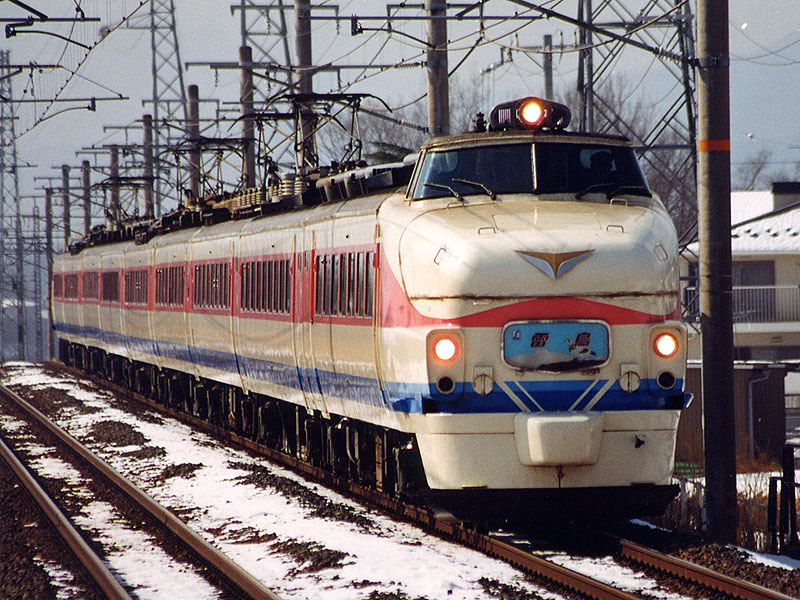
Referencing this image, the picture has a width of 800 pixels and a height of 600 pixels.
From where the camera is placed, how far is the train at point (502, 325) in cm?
1059

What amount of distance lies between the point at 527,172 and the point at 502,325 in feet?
6.34

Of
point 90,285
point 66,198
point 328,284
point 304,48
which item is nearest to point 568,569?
point 328,284

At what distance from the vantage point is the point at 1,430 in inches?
961

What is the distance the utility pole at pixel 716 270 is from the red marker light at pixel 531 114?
55.0 inches

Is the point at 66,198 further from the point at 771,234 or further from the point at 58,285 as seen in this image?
the point at 771,234

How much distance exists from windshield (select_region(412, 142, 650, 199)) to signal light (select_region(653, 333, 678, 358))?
1645 mm

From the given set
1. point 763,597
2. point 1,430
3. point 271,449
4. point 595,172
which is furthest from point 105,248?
point 763,597

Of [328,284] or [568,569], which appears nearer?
[568,569]

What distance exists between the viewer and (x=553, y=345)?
10609mm

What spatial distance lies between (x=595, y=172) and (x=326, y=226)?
3709 millimetres

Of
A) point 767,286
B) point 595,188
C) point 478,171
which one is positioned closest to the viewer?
point 595,188

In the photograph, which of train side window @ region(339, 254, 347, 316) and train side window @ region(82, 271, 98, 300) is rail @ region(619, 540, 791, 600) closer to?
train side window @ region(339, 254, 347, 316)

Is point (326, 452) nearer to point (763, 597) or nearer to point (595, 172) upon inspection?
point (595, 172)

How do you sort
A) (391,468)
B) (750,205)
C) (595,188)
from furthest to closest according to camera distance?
(750,205) → (391,468) → (595,188)
